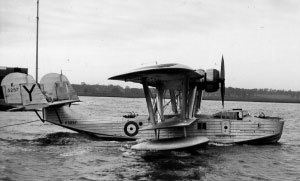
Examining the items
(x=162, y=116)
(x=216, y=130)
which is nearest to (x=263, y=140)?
(x=216, y=130)

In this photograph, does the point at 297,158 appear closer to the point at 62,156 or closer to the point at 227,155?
the point at 227,155

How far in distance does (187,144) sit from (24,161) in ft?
22.0

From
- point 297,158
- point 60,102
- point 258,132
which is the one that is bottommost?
point 297,158

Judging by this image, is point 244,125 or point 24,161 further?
point 244,125

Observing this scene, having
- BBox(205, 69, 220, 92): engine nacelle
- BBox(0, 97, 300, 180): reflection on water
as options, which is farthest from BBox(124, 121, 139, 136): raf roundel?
BBox(205, 69, 220, 92): engine nacelle

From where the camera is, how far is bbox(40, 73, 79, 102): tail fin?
1952 cm

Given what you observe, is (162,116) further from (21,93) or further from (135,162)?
(21,93)

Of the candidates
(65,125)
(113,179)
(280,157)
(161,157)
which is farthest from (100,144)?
(280,157)

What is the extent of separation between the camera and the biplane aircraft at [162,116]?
588 inches

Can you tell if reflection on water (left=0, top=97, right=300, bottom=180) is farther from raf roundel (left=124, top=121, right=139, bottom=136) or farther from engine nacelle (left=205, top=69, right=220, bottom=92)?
engine nacelle (left=205, top=69, right=220, bottom=92)

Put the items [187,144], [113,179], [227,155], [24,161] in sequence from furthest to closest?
[227,155]
[187,144]
[24,161]
[113,179]

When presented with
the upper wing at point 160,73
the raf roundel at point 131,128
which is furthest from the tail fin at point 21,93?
the upper wing at point 160,73

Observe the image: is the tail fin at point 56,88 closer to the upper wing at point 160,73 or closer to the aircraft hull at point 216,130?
the aircraft hull at point 216,130

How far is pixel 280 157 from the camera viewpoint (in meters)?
16.2
